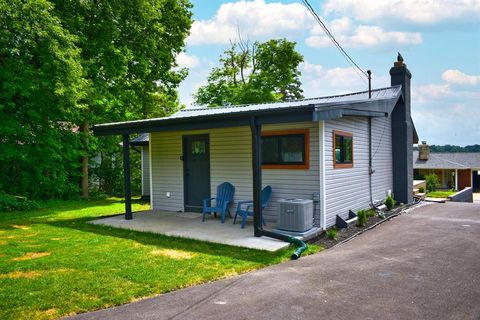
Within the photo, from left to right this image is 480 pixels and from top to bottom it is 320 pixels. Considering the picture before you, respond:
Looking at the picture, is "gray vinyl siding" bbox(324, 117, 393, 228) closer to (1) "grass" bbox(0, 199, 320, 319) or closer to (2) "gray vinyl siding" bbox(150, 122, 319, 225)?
(2) "gray vinyl siding" bbox(150, 122, 319, 225)

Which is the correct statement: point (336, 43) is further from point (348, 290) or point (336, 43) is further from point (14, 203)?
point (14, 203)

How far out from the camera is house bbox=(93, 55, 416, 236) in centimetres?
682

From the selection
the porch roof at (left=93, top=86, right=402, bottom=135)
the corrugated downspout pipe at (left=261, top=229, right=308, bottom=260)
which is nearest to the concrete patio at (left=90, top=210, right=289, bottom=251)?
the corrugated downspout pipe at (left=261, top=229, right=308, bottom=260)

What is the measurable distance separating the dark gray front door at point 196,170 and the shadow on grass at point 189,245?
7.69 feet

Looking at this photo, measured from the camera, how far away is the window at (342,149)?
778cm

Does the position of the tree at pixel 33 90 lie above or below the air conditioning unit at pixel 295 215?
above

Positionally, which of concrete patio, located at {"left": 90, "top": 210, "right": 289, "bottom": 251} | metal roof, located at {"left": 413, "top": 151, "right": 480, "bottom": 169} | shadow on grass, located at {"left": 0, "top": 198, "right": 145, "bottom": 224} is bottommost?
shadow on grass, located at {"left": 0, "top": 198, "right": 145, "bottom": 224}

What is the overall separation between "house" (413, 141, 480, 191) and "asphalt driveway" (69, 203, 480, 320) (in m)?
24.2

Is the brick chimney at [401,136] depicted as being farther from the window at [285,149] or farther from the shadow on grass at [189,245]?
the shadow on grass at [189,245]

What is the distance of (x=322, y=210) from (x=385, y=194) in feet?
16.1

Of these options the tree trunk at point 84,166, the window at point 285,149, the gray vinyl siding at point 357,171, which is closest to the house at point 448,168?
the gray vinyl siding at point 357,171

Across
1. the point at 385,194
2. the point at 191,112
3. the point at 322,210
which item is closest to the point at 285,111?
the point at 322,210

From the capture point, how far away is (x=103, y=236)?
6.98 meters

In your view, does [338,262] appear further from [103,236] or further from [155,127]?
[155,127]
